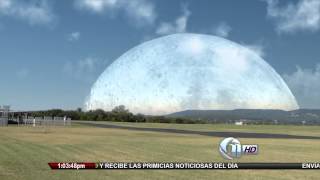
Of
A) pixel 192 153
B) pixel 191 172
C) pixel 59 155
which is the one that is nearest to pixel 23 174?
pixel 191 172

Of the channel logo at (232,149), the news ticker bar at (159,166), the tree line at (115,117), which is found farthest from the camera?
the tree line at (115,117)

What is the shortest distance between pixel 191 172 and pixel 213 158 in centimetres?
701

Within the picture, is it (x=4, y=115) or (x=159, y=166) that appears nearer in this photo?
(x=159, y=166)

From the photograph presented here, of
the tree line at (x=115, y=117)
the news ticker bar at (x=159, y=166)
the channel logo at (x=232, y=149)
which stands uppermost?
the tree line at (x=115, y=117)

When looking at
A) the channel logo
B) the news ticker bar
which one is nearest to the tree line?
the channel logo

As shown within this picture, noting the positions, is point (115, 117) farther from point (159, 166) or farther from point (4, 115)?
point (159, 166)

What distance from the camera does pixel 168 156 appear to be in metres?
29.3

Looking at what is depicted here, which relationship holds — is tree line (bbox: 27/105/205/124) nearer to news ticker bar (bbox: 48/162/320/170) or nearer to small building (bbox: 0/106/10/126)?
small building (bbox: 0/106/10/126)

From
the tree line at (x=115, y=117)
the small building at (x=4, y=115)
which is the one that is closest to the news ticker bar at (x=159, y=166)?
the small building at (x=4, y=115)

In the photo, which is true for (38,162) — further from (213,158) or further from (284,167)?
(284,167)

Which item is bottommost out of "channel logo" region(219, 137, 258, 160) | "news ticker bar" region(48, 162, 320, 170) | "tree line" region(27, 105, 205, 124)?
"news ticker bar" region(48, 162, 320, 170)

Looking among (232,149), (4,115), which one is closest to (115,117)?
(4,115)

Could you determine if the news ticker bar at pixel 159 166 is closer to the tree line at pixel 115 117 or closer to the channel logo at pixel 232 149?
the channel logo at pixel 232 149

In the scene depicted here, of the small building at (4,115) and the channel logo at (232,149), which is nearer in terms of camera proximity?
the channel logo at (232,149)
